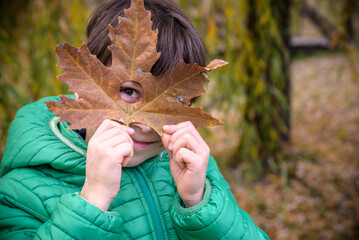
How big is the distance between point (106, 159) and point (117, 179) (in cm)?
6

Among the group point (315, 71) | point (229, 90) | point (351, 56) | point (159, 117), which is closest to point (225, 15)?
point (229, 90)

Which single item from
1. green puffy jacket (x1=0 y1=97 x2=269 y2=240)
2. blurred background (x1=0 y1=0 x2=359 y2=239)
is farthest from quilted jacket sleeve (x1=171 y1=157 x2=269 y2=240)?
blurred background (x1=0 y1=0 x2=359 y2=239)

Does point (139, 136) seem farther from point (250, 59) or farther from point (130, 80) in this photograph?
point (250, 59)

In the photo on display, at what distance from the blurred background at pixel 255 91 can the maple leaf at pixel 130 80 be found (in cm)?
98

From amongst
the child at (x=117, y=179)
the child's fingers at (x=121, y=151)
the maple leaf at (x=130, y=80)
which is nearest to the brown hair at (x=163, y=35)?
the child at (x=117, y=179)

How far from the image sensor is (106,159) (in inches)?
26.4

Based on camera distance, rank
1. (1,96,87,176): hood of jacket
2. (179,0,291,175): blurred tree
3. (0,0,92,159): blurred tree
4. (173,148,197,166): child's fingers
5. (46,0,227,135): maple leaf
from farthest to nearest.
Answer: (179,0,291,175): blurred tree < (0,0,92,159): blurred tree < (1,96,87,176): hood of jacket < (173,148,197,166): child's fingers < (46,0,227,135): maple leaf

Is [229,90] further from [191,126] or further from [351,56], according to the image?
[191,126]

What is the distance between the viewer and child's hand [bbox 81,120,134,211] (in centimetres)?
67

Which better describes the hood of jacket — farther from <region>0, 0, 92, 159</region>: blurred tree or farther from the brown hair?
<region>0, 0, 92, 159</region>: blurred tree

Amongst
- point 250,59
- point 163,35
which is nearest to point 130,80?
point 163,35

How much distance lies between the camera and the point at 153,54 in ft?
2.15

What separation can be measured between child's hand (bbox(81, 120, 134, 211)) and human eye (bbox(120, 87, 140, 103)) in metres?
0.09

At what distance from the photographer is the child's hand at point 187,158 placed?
725mm
